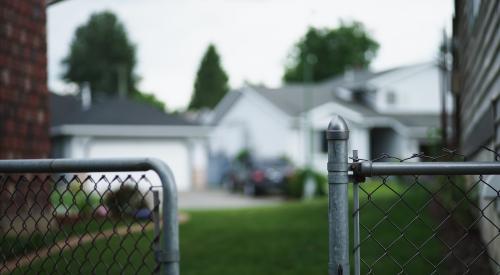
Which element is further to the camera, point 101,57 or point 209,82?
point 209,82

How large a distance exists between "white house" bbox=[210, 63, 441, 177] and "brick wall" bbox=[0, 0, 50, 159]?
19.3m

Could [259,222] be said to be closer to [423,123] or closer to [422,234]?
[422,234]

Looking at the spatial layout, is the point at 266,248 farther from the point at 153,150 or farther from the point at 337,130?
the point at 153,150

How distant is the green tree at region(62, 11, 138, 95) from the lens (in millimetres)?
54147

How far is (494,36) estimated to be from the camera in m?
4.67

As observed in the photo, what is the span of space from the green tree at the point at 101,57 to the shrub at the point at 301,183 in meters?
35.2

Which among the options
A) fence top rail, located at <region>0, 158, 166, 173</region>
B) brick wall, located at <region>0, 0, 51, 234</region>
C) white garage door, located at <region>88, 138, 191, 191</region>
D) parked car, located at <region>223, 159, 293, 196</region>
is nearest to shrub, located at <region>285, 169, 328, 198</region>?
parked car, located at <region>223, 159, 293, 196</region>

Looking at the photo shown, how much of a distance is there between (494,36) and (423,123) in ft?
82.3

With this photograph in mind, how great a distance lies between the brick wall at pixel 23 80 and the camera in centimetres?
638

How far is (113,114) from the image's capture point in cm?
2475

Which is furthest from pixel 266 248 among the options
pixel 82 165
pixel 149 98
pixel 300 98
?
pixel 149 98

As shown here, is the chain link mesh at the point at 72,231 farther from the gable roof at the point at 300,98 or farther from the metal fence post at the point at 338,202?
the gable roof at the point at 300,98

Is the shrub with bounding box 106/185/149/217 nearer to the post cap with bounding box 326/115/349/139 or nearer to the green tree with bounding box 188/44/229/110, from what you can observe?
the post cap with bounding box 326/115/349/139

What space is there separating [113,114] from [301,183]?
9.12 meters
